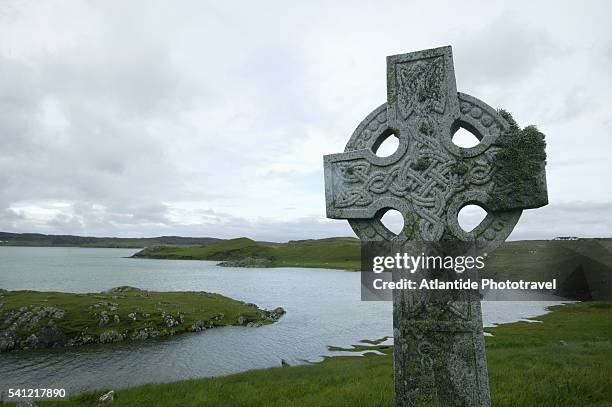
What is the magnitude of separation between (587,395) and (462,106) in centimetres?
697

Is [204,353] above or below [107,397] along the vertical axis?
below

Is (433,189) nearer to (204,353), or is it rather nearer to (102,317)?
(204,353)

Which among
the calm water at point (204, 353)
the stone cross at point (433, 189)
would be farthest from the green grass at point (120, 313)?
the stone cross at point (433, 189)

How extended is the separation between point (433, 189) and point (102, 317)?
38728 mm

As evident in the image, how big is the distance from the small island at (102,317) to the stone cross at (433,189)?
33.6 meters

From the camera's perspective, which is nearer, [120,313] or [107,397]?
[107,397]

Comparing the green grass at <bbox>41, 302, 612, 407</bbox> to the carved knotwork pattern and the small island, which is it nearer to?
the carved knotwork pattern

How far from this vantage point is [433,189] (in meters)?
5.73

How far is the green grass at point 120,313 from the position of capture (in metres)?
33.4

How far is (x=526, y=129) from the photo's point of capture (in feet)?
17.6

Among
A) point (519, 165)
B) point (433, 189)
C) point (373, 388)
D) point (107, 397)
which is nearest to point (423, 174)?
point (433, 189)

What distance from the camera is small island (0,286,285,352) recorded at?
3159 cm

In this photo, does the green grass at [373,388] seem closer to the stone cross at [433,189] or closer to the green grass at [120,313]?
the stone cross at [433,189]

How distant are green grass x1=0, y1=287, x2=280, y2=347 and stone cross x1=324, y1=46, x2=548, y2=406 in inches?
1347
